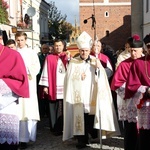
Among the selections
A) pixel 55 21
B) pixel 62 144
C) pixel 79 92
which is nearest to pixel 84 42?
pixel 79 92

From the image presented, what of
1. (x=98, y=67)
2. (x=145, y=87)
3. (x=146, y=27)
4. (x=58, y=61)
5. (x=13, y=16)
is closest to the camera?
(x=145, y=87)

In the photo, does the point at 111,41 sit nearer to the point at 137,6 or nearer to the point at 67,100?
the point at 137,6

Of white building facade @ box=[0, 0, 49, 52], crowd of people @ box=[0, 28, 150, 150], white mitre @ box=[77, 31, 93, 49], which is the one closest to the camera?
crowd of people @ box=[0, 28, 150, 150]

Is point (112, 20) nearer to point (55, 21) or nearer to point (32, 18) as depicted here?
point (55, 21)

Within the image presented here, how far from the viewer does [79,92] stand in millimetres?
6723

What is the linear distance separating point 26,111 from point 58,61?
156cm

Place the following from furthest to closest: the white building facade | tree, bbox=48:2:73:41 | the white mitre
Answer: tree, bbox=48:2:73:41 → the white building facade → the white mitre

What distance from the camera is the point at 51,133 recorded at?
802 centimetres

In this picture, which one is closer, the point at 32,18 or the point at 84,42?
the point at 84,42

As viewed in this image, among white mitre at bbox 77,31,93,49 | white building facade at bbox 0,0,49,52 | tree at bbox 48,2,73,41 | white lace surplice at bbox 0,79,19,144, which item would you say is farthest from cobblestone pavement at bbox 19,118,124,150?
tree at bbox 48,2,73,41

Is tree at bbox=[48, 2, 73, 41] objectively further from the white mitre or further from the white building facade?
the white mitre

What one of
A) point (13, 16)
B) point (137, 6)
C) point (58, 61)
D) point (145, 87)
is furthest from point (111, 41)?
point (145, 87)

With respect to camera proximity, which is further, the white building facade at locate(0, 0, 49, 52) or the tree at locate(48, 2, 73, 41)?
the tree at locate(48, 2, 73, 41)

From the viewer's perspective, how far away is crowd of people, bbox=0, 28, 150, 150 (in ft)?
13.2
